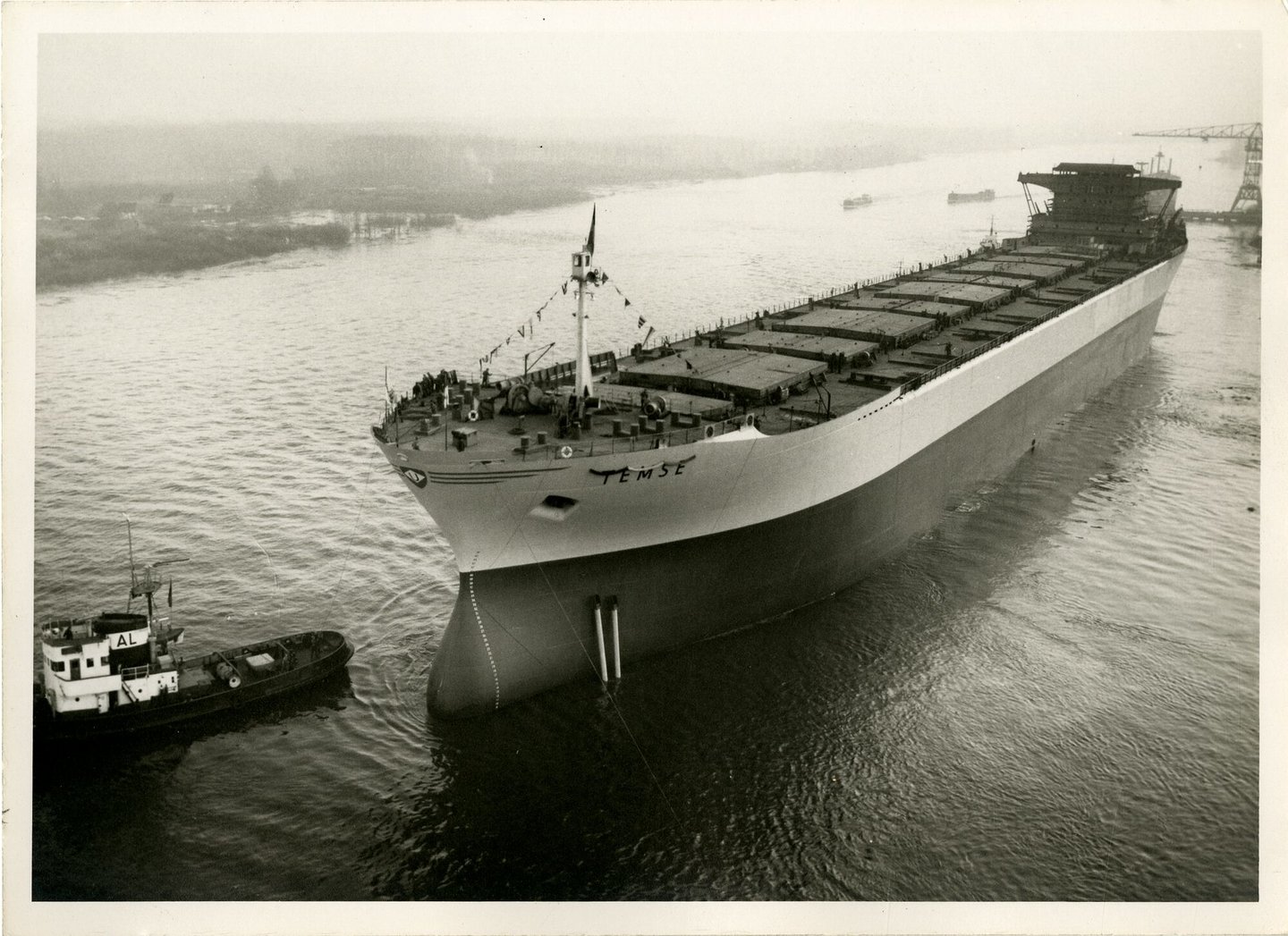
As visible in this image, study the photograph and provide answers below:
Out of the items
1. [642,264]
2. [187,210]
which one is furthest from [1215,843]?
[187,210]

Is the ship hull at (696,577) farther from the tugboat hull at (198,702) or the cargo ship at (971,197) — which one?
the cargo ship at (971,197)

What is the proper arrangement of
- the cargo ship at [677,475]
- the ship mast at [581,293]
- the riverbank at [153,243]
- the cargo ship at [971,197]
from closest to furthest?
the cargo ship at [677,475] < the ship mast at [581,293] < the riverbank at [153,243] < the cargo ship at [971,197]

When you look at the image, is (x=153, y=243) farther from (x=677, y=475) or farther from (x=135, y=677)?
(x=677, y=475)

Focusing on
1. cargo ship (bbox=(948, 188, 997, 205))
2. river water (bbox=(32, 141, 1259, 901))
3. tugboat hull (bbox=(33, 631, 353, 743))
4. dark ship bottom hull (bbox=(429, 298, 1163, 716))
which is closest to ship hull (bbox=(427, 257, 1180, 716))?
dark ship bottom hull (bbox=(429, 298, 1163, 716))

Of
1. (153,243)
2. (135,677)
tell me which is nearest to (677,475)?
(135,677)

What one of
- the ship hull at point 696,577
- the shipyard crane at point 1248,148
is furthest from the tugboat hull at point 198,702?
the shipyard crane at point 1248,148

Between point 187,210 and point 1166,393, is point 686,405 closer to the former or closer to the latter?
point 1166,393

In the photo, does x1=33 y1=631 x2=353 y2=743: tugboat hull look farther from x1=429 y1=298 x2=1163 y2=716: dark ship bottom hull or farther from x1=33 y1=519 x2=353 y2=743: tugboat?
x1=429 y1=298 x2=1163 y2=716: dark ship bottom hull
